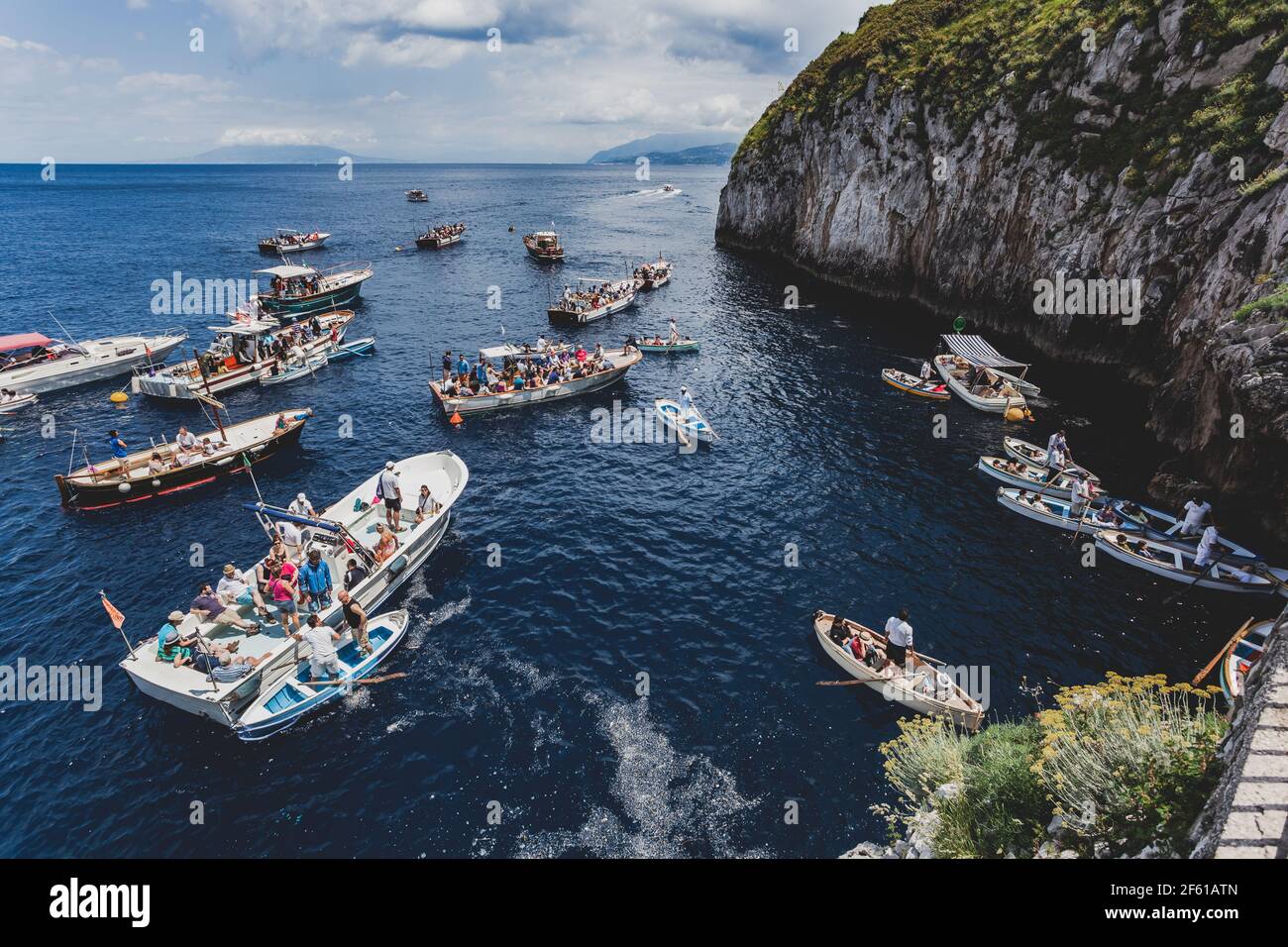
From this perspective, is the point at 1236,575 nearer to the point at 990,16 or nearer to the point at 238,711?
the point at 238,711

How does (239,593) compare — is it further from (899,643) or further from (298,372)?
(298,372)

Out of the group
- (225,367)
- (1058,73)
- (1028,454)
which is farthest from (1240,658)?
(225,367)

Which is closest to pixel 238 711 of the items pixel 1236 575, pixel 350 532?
pixel 350 532

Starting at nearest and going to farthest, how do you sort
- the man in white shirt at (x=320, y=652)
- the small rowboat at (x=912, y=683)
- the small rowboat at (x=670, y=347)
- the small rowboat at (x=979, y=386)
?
the small rowboat at (x=912, y=683), the man in white shirt at (x=320, y=652), the small rowboat at (x=979, y=386), the small rowboat at (x=670, y=347)

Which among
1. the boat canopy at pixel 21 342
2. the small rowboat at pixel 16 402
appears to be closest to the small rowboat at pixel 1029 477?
the small rowboat at pixel 16 402

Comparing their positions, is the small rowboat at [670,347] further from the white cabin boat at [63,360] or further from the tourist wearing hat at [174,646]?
the tourist wearing hat at [174,646]
